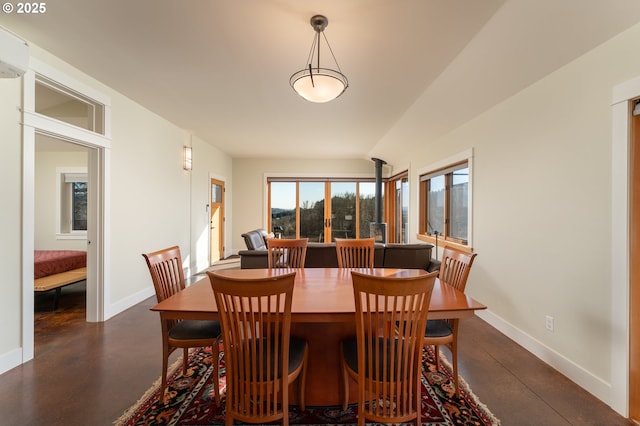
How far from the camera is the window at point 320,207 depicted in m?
7.59

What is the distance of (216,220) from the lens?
6527 millimetres

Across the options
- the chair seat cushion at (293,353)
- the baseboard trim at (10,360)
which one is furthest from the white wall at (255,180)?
the chair seat cushion at (293,353)

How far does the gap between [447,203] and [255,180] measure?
492 centimetres

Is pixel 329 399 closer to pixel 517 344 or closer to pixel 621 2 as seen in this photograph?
pixel 517 344

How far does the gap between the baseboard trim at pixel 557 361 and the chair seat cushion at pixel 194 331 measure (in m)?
2.57

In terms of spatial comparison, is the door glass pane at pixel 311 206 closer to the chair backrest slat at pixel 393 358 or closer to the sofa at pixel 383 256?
the sofa at pixel 383 256

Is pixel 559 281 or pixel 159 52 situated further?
pixel 159 52

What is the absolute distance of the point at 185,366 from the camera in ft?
6.97

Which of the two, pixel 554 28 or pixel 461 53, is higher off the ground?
pixel 461 53

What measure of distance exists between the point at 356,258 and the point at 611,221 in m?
1.90

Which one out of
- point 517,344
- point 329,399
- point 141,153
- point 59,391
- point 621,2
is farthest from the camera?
point 141,153

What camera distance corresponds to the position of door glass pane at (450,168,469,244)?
12.4 ft

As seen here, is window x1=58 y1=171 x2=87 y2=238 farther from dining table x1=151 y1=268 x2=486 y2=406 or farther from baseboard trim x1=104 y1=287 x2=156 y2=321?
dining table x1=151 y1=268 x2=486 y2=406

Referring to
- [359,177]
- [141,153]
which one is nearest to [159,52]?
[141,153]
